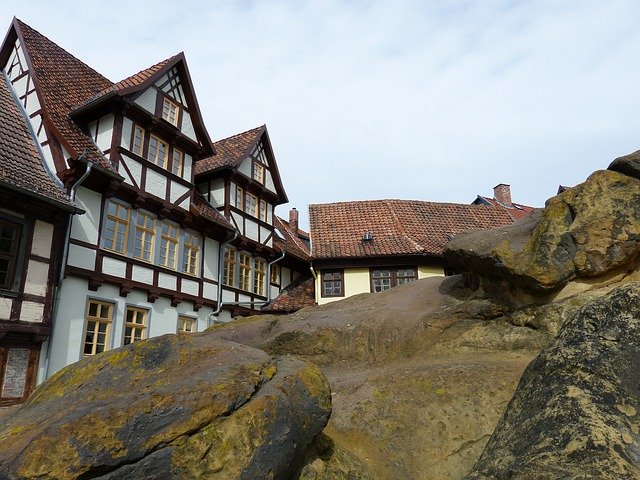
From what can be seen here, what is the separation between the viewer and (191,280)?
1702 centimetres

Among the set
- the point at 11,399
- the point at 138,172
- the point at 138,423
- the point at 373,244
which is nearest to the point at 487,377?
the point at 138,423

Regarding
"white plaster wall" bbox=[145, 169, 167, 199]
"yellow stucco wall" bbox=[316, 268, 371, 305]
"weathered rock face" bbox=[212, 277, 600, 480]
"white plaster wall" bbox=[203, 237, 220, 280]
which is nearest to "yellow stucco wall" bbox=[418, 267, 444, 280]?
"yellow stucco wall" bbox=[316, 268, 371, 305]

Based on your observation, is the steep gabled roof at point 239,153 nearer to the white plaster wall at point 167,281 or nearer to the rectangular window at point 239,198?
the rectangular window at point 239,198

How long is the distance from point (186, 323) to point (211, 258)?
2.55 m

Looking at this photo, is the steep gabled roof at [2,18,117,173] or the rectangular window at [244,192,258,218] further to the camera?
the rectangular window at [244,192,258,218]

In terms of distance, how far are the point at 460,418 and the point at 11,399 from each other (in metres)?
10.7

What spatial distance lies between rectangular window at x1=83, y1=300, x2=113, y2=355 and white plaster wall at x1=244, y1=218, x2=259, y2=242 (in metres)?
7.10

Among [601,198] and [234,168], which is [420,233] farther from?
[601,198]

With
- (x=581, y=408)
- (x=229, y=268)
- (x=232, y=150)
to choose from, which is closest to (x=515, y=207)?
(x=232, y=150)

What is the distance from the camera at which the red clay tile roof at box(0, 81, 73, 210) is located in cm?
1184

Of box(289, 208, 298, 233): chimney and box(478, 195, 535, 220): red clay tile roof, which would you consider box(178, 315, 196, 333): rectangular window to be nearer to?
box(289, 208, 298, 233): chimney

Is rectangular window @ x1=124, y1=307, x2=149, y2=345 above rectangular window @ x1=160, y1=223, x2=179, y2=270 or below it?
below

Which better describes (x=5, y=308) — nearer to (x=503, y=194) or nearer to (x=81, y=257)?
(x=81, y=257)

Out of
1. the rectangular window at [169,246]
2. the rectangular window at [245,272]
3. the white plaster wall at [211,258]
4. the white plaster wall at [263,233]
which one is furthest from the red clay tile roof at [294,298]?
the rectangular window at [169,246]
